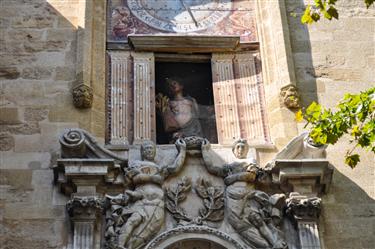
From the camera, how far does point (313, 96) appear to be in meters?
11.9

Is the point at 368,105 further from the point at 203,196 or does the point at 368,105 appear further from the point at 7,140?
the point at 7,140

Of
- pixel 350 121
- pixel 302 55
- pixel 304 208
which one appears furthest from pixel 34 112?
pixel 350 121

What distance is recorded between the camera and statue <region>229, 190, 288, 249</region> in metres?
10.3

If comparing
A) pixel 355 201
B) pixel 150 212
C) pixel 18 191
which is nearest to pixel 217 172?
pixel 150 212

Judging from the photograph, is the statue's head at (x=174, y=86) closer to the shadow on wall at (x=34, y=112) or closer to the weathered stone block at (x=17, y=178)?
the shadow on wall at (x=34, y=112)

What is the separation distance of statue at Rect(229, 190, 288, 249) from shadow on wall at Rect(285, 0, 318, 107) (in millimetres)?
1833

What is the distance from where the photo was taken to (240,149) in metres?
11.0

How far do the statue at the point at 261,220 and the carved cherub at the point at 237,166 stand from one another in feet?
0.83

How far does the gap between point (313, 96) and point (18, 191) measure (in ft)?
14.0

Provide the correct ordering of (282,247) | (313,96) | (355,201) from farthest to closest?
1. (313,96)
2. (355,201)
3. (282,247)

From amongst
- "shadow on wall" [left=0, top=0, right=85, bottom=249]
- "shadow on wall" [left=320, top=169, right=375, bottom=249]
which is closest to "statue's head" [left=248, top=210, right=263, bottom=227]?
"shadow on wall" [left=320, top=169, right=375, bottom=249]

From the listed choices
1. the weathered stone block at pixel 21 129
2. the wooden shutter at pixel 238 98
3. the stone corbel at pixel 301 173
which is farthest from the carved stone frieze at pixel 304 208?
the weathered stone block at pixel 21 129

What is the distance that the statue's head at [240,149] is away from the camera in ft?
36.1

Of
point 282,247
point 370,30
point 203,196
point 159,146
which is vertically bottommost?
point 282,247
